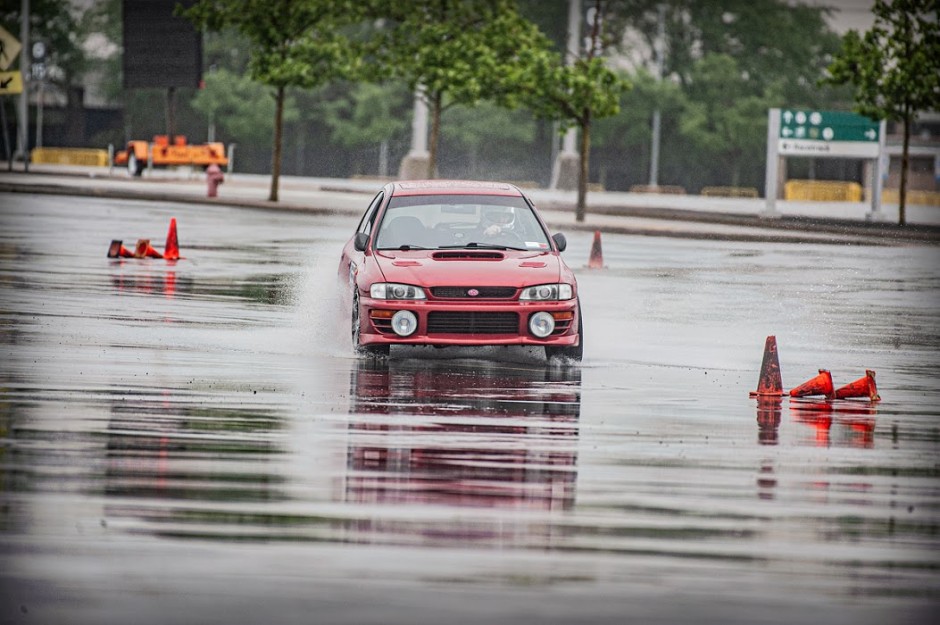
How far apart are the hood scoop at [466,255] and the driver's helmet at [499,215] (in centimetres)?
89

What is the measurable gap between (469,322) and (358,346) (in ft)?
3.52

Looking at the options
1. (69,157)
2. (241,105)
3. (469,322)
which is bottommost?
(469,322)

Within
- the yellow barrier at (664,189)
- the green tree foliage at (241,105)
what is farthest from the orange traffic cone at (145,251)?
the green tree foliage at (241,105)

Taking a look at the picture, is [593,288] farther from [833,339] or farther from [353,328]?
[353,328]

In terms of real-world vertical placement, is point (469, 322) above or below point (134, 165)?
below

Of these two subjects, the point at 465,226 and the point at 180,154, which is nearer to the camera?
the point at 465,226

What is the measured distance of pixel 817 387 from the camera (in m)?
13.0

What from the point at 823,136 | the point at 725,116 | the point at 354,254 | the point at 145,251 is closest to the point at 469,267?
the point at 354,254

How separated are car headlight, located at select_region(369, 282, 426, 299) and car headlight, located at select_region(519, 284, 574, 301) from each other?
83cm

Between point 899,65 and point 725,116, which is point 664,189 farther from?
point 899,65

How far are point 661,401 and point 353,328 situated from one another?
341 cm

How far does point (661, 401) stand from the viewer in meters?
12.5

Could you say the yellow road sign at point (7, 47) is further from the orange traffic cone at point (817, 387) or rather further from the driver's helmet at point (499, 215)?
the orange traffic cone at point (817, 387)

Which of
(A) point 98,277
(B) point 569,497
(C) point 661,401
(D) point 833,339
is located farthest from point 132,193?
(B) point 569,497
